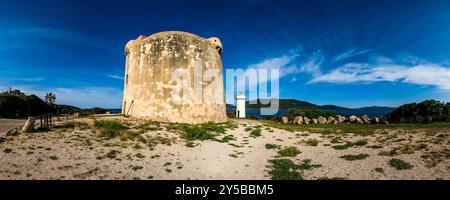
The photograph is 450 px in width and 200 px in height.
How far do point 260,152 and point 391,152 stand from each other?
5101 millimetres

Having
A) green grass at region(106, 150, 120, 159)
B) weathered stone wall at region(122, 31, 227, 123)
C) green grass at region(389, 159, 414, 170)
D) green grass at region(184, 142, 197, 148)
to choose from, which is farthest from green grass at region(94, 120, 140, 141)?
green grass at region(389, 159, 414, 170)

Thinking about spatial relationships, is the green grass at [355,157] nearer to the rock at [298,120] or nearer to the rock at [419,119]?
the rock at [298,120]

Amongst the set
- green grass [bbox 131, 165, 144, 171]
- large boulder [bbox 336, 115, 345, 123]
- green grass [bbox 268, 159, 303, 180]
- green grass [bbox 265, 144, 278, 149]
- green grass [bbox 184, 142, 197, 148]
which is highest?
large boulder [bbox 336, 115, 345, 123]

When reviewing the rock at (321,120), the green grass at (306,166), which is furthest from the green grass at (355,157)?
the rock at (321,120)

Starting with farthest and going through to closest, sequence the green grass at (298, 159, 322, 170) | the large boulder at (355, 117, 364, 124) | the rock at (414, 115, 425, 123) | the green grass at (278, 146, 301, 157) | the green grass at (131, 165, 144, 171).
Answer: the large boulder at (355, 117, 364, 124), the rock at (414, 115, 425, 123), the green grass at (278, 146, 301, 157), the green grass at (298, 159, 322, 170), the green grass at (131, 165, 144, 171)

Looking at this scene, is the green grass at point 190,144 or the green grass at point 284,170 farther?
the green grass at point 190,144

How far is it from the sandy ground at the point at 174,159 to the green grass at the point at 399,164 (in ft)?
0.47

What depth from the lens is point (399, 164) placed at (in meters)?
7.79

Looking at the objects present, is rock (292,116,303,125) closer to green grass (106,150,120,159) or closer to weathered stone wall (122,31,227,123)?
weathered stone wall (122,31,227,123)

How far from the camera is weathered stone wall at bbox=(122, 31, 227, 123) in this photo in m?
18.6

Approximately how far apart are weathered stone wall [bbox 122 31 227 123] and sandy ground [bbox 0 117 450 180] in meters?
6.64

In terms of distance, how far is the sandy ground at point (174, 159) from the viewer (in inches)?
280
